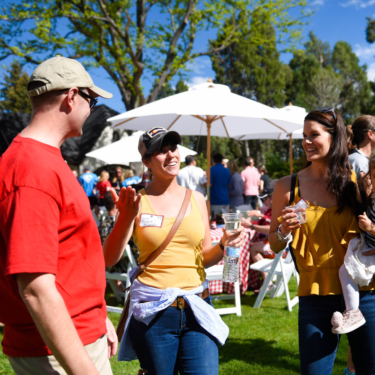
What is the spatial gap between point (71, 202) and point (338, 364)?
3537 mm

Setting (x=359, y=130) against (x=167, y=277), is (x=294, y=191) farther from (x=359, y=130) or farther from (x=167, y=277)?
(x=359, y=130)

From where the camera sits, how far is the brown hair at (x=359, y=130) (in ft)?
10.8

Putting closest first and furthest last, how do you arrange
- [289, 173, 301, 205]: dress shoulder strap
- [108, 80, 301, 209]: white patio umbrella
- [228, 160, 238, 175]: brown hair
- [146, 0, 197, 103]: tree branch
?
[289, 173, 301, 205]: dress shoulder strap
[108, 80, 301, 209]: white patio umbrella
[228, 160, 238, 175]: brown hair
[146, 0, 197, 103]: tree branch

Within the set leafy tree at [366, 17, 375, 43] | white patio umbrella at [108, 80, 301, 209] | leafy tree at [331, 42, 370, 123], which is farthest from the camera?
leafy tree at [331, 42, 370, 123]

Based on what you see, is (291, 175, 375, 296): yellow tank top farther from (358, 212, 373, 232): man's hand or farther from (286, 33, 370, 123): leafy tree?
(286, 33, 370, 123): leafy tree

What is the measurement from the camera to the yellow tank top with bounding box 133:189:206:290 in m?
2.15

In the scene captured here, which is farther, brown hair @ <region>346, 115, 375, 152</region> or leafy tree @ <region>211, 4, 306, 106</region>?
leafy tree @ <region>211, 4, 306, 106</region>

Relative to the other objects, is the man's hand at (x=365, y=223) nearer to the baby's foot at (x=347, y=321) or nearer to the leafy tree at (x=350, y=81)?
the baby's foot at (x=347, y=321)

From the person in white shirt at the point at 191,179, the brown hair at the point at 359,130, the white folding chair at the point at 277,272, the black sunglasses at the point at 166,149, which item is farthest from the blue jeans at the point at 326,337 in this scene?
the person in white shirt at the point at 191,179

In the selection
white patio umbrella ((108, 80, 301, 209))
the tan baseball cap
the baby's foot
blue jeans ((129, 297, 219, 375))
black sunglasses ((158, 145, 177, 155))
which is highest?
white patio umbrella ((108, 80, 301, 209))

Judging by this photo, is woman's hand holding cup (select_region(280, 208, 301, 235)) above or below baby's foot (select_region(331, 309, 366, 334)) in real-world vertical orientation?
above

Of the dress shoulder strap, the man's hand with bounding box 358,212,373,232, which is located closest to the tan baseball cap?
the dress shoulder strap

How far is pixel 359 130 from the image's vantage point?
335cm

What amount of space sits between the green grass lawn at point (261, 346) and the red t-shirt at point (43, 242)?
2.76 metres
